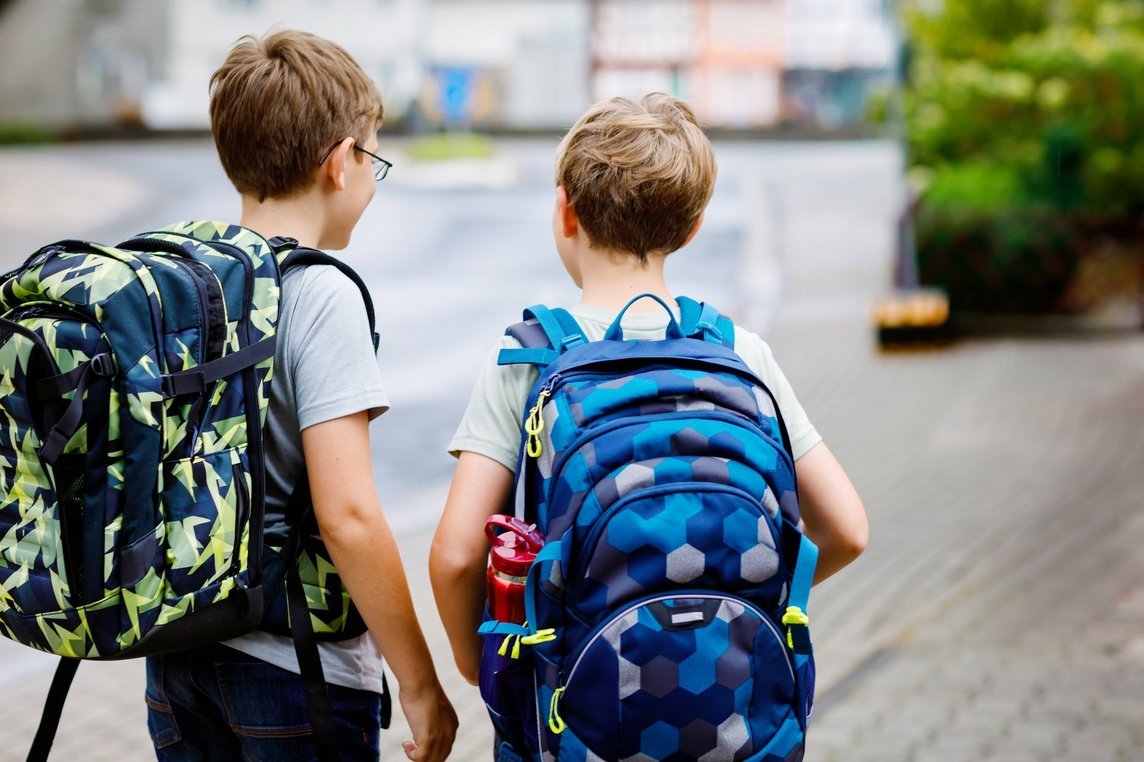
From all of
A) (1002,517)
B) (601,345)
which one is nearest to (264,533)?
(601,345)

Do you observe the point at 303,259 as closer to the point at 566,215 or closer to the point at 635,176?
the point at 566,215

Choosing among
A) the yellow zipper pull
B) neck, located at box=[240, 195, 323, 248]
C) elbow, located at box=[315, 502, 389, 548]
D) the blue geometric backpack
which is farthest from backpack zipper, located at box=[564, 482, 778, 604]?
neck, located at box=[240, 195, 323, 248]

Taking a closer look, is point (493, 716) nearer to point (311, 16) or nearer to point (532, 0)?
point (311, 16)

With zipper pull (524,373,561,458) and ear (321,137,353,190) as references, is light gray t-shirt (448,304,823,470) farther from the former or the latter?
ear (321,137,353,190)

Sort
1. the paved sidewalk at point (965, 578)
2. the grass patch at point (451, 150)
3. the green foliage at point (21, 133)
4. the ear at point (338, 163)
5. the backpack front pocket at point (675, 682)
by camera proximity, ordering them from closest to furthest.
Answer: the backpack front pocket at point (675, 682)
the ear at point (338, 163)
the paved sidewalk at point (965, 578)
the grass patch at point (451, 150)
the green foliage at point (21, 133)

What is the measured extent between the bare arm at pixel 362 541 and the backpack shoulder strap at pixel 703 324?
529 millimetres

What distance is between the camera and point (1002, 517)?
24.9ft

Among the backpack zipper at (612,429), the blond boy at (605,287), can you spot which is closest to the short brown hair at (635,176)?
the blond boy at (605,287)

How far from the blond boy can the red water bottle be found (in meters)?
0.09

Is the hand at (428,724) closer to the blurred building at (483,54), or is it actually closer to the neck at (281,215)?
the neck at (281,215)

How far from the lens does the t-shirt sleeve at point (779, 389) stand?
7.09 feet

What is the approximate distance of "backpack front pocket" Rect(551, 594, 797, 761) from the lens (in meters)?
1.82

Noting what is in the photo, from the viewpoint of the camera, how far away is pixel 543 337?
2.07 m

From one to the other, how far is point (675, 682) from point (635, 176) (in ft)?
2.52
